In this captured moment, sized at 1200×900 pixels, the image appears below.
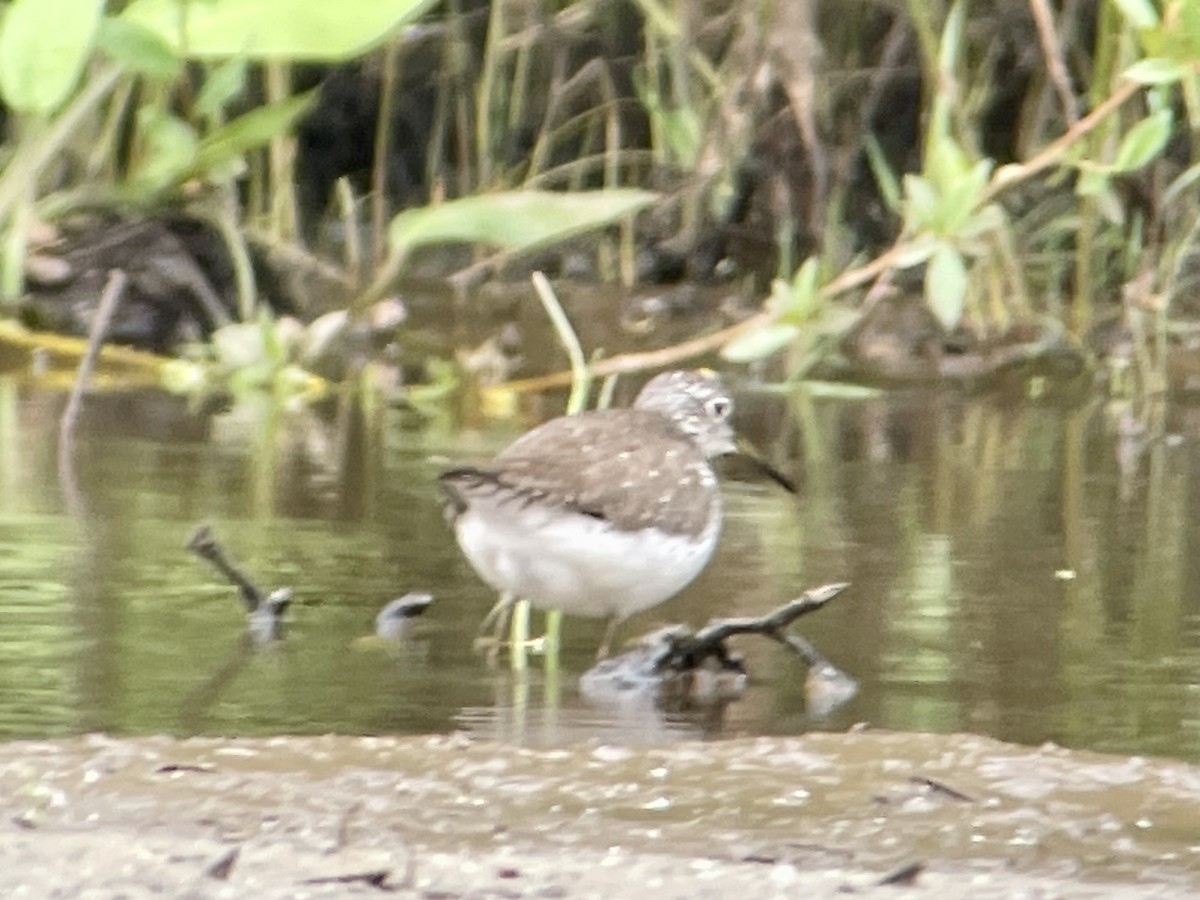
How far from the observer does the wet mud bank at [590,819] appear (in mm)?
2980

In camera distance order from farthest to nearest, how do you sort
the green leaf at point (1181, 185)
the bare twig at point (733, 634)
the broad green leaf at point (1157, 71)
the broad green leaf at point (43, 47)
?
the green leaf at point (1181, 185)
the broad green leaf at point (43, 47)
the broad green leaf at point (1157, 71)
the bare twig at point (733, 634)

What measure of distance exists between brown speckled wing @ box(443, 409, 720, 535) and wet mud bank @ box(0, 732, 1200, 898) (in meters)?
0.68

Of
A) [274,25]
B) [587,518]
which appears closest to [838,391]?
[274,25]

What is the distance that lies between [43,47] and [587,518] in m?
3.04

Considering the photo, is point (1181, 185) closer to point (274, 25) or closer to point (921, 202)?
point (921, 202)

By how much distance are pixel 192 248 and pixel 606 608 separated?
13.5 ft

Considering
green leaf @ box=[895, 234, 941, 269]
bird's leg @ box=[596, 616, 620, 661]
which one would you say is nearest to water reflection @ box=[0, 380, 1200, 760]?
bird's leg @ box=[596, 616, 620, 661]

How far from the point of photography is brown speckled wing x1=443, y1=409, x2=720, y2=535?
4293 millimetres

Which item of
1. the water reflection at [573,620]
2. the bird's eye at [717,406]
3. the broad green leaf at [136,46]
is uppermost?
the broad green leaf at [136,46]

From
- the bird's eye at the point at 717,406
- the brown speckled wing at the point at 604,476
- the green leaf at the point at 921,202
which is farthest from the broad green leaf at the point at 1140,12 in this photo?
the brown speckled wing at the point at 604,476

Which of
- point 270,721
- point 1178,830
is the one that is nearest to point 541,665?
point 270,721

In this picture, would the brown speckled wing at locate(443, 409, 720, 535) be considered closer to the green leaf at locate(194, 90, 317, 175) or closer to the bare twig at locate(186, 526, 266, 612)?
the bare twig at locate(186, 526, 266, 612)

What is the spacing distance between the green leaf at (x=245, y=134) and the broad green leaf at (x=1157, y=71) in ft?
8.34

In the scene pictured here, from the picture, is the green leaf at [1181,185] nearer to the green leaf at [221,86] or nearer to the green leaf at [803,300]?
the green leaf at [803,300]
